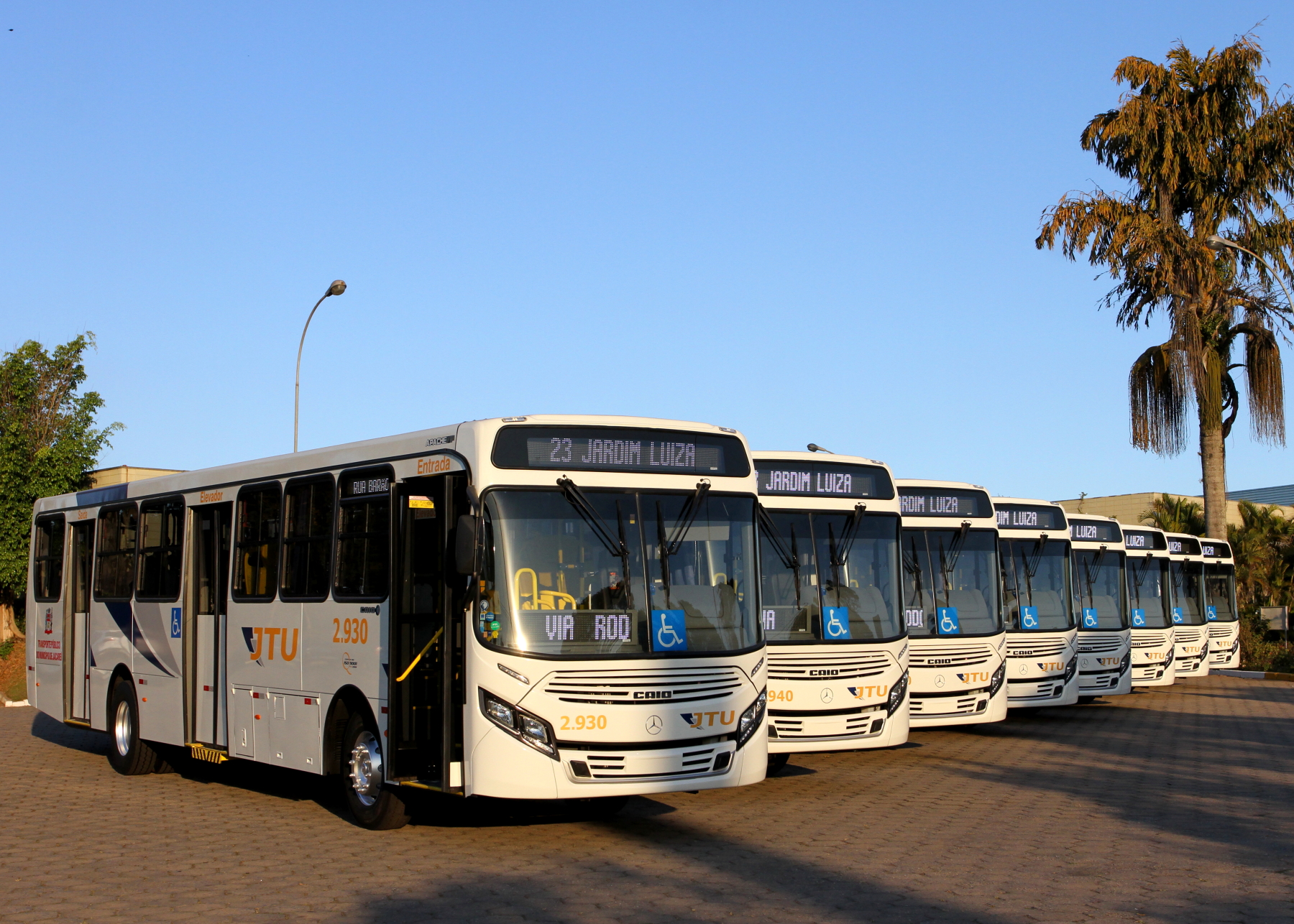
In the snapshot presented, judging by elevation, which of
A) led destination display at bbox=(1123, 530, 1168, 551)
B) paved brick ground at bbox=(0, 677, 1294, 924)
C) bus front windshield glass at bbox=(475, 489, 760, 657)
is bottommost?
paved brick ground at bbox=(0, 677, 1294, 924)

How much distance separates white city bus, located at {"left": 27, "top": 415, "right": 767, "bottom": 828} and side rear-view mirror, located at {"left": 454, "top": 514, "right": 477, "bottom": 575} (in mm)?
17

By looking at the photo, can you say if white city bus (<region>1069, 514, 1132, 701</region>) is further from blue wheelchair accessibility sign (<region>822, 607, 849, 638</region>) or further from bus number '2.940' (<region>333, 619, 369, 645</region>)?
bus number '2.940' (<region>333, 619, 369, 645</region>)

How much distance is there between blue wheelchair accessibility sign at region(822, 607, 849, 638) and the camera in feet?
43.2

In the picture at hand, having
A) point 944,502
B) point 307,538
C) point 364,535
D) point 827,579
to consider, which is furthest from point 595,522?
point 944,502

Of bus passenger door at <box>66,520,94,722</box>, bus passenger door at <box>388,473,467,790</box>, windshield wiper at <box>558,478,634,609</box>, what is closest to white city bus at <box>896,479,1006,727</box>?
windshield wiper at <box>558,478,634,609</box>

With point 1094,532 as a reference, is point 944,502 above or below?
above

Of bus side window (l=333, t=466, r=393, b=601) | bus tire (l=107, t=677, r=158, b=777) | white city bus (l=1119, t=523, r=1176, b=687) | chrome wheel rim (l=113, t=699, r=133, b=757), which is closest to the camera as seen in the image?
bus side window (l=333, t=466, r=393, b=601)

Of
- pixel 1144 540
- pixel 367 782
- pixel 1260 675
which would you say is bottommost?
pixel 1260 675

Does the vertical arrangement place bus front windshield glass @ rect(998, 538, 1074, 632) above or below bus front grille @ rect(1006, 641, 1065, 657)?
above

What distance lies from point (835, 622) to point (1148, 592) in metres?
13.6

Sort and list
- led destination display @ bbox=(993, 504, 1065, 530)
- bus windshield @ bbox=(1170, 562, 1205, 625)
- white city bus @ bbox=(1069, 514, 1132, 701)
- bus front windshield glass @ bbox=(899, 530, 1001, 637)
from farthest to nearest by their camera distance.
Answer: bus windshield @ bbox=(1170, 562, 1205, 625)
white city bus @ bbox=(1069, 514, 1132, 701)
led destination display @ bbox=(993, 504, 1065, 530)
bus front windshield glass @ bbox=(899, 530, 1001, 637)

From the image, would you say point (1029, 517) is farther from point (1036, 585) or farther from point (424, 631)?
point (424, 631)

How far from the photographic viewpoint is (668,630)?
9.76 m

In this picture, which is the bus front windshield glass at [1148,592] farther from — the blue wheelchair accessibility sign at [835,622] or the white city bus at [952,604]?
the blue wheelchair accessibility sign at [835,622]
